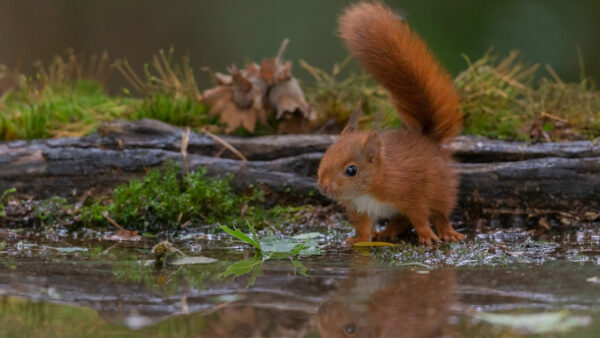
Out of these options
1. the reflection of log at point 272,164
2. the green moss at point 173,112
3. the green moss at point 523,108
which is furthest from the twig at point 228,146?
the green moss at point 523,108

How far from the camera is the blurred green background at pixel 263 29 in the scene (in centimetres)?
866

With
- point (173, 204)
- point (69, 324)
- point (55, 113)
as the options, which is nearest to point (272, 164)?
point (173, 204)

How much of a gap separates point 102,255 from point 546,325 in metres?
2.02

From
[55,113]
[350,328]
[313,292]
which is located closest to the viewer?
[350,328]

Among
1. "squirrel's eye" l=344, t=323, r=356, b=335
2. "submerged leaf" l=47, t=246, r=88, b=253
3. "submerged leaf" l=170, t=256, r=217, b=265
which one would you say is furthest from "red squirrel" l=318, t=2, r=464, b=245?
"squirrel's eye" l=344, t=323, r=356, b=335

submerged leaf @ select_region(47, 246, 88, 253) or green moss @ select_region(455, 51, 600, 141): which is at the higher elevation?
green moss @ select_region(455, 51, 600, 141)

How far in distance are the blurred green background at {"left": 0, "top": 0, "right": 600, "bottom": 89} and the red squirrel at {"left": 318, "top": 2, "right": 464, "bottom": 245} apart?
4.56 meters

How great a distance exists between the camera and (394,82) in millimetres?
→ 3783

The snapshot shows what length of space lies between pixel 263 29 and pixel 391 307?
8.02 meters

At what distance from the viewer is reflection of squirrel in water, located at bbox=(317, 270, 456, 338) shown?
181cm

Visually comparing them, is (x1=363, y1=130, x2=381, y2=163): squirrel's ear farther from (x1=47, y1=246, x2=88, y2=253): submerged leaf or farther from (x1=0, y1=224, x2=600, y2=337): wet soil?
(x1=47, y1=246, x2=88, y2=253): submerged leaf

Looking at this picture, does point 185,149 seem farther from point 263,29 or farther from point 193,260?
point 263,29

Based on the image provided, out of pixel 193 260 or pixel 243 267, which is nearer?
pixel 243 267

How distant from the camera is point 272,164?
422 centimetres
